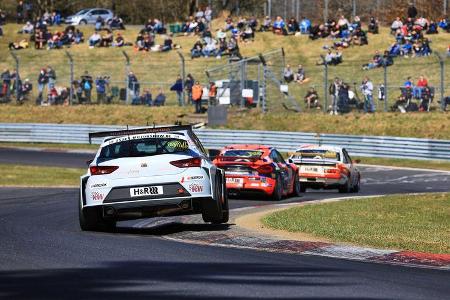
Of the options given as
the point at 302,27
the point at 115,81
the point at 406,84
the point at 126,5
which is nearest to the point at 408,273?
the point at 406,84

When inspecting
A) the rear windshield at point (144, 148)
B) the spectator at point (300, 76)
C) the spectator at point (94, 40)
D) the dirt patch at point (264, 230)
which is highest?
the spectator at point (94, 40)

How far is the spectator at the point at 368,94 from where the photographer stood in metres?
41.0

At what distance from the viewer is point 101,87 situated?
155 feet

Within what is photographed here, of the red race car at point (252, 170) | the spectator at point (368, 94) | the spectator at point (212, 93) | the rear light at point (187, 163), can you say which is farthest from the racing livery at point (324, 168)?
the spectator at point (212, 93)

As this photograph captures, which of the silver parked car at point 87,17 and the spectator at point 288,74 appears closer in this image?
the spectator at point 288,74

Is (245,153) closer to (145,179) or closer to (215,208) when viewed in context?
(215,208)

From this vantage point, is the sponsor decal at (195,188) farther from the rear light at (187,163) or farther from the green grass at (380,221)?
the green grass at (380,221)

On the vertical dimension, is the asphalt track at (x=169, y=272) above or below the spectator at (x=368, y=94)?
below

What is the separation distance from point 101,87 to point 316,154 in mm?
21562

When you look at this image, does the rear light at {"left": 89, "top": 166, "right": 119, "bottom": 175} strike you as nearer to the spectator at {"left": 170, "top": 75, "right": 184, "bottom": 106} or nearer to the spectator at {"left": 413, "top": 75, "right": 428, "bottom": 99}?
the spectator at {"left": 413, "top": 75, "right": 428, "bottom": 99}

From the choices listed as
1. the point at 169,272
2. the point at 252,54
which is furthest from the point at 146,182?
the point at 252,54

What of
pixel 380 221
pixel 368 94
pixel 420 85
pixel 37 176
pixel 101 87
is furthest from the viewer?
pixel 101 87

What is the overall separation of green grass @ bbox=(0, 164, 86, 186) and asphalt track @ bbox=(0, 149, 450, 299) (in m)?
13.7

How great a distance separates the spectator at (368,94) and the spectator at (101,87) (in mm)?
11660
